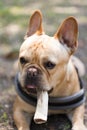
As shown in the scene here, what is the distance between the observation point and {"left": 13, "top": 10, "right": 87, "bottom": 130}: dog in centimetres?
372

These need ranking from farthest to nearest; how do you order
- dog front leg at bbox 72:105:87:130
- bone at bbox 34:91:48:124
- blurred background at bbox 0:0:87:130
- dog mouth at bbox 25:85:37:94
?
1. blurred background at bbox 0:0:87:130
2. dog front leg at bbox 72:105:87:130
3. dog mouth at bbox 25:85:37:94
4. bone at bbox 34:91:48:124

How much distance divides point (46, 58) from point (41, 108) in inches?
15.9

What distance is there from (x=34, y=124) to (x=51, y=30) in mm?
2683

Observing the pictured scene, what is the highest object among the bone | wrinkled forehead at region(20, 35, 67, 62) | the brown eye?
wrinkled forehead at region(20, 35, 67, 62)

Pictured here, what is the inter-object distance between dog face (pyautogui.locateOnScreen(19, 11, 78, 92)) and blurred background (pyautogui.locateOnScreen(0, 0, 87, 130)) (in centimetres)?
56

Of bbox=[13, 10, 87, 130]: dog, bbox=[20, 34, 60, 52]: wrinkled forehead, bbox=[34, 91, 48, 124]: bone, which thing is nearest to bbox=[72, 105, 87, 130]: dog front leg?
bbox=[13, 10, 87, 130]: dog

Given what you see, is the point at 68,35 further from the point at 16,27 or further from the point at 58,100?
the point at 16,27

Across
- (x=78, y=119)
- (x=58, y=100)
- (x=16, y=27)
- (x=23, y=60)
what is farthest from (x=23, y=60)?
(x=16, y=27)

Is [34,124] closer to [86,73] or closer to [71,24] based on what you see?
[71,24]

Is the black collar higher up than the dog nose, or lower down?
lower down

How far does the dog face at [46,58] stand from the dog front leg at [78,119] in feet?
1.21

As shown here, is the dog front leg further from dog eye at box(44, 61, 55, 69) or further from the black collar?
dog eye at box(44, 61, 55, 69)

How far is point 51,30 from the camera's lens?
6594 mm

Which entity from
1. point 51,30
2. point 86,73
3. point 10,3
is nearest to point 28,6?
point 10,3
